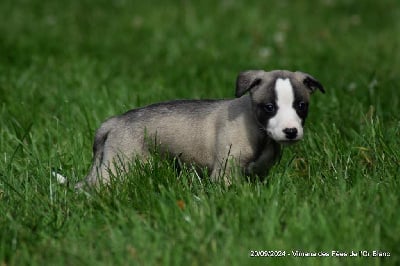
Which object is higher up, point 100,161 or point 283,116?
point 283,116

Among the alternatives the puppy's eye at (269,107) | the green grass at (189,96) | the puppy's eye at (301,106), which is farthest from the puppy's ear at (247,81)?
the green grass at (189,96)

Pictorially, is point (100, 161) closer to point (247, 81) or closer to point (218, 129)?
point (218, 129)

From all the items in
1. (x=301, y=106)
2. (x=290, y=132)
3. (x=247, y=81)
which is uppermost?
(x=247, y=81)

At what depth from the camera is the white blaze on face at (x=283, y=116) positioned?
4395 mm

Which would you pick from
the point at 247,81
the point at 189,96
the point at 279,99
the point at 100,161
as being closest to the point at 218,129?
the point at 247,81

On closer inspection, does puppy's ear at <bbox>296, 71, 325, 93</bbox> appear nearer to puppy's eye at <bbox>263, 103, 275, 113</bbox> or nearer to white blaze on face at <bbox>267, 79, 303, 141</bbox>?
white blaze on face at <bbox>267, 79, 303, 141</bbox>

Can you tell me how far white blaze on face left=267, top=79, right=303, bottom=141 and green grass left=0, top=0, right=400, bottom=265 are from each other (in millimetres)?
266

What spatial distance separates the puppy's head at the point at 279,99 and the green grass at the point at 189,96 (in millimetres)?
287

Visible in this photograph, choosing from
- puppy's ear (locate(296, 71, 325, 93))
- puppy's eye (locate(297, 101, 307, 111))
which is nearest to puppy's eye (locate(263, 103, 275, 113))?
puppy's eye (locate(297, 101, 307, 111))

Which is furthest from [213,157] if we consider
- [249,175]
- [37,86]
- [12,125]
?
[37,86]

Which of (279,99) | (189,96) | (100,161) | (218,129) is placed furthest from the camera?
(189,96)

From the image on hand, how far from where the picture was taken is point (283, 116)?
14.6 feet

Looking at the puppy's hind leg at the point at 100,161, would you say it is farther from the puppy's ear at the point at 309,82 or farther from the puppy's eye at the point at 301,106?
the puppy's ear at the point at 309,82

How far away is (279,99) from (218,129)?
549mm
